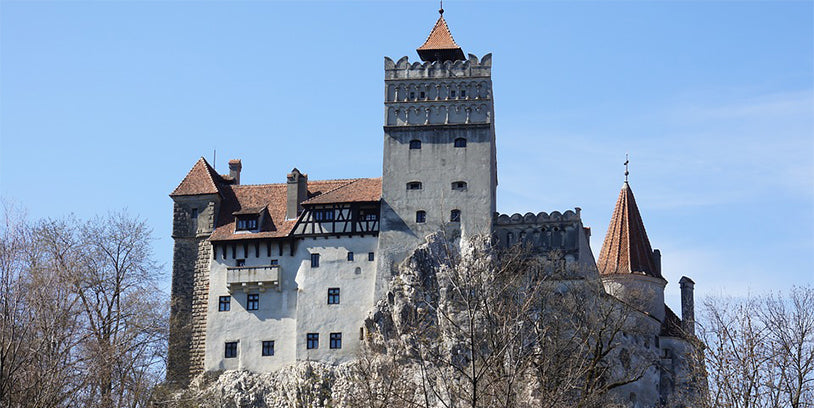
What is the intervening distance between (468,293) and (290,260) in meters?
27.6

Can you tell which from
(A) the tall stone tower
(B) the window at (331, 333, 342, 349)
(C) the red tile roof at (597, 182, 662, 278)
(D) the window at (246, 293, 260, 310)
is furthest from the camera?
(C) the red tile roof at (597, 182, 662, 278)

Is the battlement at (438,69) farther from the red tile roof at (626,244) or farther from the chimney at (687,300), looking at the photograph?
the chimney at (687,300)

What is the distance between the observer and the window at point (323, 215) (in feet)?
202

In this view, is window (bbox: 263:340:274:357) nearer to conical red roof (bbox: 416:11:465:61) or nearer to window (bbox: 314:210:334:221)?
window (bbox: 314:210:334:221)

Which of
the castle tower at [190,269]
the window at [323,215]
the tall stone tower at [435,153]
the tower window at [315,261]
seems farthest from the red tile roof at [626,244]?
the castle tower at [190,269]

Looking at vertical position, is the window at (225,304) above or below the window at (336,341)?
above

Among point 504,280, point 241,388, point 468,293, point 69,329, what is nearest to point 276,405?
point 241,388

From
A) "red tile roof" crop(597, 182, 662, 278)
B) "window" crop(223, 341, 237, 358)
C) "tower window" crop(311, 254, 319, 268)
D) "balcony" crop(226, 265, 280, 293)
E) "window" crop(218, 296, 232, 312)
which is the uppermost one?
"red tile roof" crop(597, 182, 662, 278)

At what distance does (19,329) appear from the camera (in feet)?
131

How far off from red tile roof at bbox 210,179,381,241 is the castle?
94 millimetres

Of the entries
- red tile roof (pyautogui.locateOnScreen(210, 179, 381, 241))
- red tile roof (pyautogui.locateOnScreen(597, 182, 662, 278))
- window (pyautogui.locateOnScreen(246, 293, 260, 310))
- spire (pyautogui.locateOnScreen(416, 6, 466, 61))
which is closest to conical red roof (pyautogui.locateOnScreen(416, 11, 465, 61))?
spire (pyautogui.locateOnScreen(416, 6, 466, 61))

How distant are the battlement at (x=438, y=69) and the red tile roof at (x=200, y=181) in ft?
30.7

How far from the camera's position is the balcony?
2411 inches

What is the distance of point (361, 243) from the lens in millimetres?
61125
